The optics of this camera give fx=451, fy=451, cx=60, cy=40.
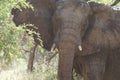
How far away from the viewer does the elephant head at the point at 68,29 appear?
9336 mm

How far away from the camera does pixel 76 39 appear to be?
967 cm

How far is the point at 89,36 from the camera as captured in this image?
34.4 ft

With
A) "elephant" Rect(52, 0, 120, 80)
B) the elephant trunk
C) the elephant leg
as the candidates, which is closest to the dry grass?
"elephant" Rect(52, 0, 120, 80)

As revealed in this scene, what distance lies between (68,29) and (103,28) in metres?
1.33

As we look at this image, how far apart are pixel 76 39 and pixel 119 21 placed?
1.66 meters

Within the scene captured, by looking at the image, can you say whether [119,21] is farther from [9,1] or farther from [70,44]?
[9,1]

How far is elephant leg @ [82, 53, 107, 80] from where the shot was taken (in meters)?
10.8

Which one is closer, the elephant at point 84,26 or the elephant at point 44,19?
the elephant at point 84,26

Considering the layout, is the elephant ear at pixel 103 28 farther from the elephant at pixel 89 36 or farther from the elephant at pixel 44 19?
the elephant at pixel 44 19

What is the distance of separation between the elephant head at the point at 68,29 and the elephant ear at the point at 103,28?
231 millimetres

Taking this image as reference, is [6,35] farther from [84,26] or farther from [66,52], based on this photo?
[84,26]

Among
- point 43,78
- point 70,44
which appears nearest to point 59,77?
point 70,44

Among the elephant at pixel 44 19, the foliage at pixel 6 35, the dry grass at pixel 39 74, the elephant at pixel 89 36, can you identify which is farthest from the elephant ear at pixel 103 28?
the dry grass at pixel 39 74

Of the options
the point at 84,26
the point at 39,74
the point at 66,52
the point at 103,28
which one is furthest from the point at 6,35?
the point at 39,74
